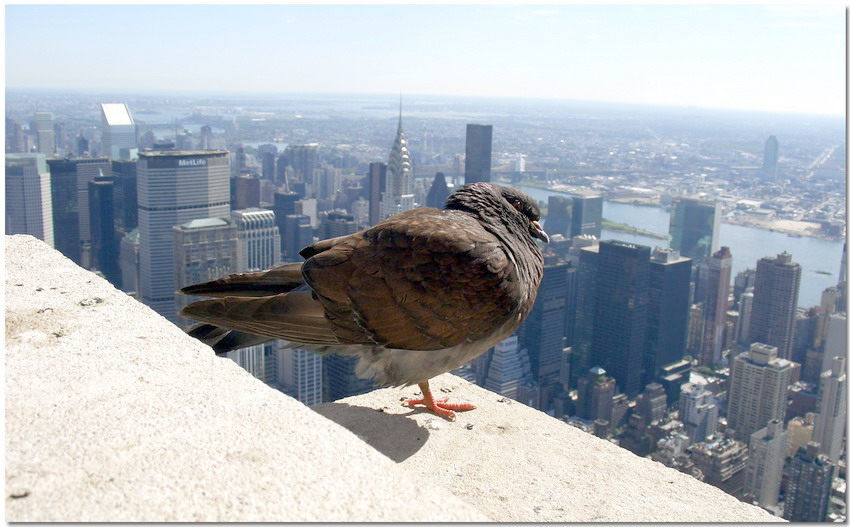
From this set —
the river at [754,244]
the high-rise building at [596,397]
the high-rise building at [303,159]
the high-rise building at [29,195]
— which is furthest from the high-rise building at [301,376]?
the high-rise building at [303,159]

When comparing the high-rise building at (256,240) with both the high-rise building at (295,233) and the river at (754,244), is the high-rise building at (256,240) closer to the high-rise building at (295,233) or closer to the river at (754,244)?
the high-rise building at (295,233)

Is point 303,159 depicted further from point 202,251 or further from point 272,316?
point 272,316

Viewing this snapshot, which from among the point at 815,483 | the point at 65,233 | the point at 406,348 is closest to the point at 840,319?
the point at 815,483

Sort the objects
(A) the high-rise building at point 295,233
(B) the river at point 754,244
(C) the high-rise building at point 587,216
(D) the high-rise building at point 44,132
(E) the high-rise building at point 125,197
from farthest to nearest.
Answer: (D) the high-rise building at point 44,132 < (E) the high-rise building at point 125,197 < (C) the high-rise building at point 587,216 < (A) the high-rise building at point 295,233 < (B) the river at point 754,244

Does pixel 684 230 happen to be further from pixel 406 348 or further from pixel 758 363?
pixel 406 348

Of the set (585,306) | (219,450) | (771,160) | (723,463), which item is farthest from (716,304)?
(219,450)

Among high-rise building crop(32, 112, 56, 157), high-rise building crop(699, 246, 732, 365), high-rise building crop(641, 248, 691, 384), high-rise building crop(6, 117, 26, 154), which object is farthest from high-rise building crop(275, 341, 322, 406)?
high-rise building crop(6, 117, 26, 154)
